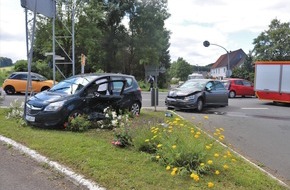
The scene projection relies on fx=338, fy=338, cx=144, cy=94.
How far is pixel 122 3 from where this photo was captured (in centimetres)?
4984

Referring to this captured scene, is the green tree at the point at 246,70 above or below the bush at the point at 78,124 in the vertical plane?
above

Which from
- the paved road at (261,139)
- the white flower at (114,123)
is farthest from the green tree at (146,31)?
the white flower at (114,123)

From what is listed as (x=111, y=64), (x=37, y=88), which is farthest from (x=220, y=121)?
(x=111, y=64)

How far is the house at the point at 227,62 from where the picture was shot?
305 ft

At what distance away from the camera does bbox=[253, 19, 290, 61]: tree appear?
6206cm

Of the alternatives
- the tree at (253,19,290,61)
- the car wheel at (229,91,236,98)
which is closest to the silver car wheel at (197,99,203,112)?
the car wheel at (229,91,236,98)

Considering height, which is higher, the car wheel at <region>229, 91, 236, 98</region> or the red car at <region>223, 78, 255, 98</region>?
the red car at <region>223, 78, 255, 98</region>

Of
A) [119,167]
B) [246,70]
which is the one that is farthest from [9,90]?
[246,70]

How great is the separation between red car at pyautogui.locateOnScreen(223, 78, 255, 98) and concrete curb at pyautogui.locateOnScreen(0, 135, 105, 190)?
22.7 m

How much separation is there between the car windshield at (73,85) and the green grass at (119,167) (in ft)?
6.65

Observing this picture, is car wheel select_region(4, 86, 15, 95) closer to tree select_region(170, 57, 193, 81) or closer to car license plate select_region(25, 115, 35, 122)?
car license plate select_region(25, 115, 35, 122)

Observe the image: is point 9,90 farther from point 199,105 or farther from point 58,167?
point 58,167

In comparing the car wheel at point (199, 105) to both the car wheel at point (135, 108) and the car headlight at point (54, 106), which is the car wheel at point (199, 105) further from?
the car headlight at point (54, 106)

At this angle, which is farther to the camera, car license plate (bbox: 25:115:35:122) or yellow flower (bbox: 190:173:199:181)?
car license plate (bbox: 25:115:35:122)
